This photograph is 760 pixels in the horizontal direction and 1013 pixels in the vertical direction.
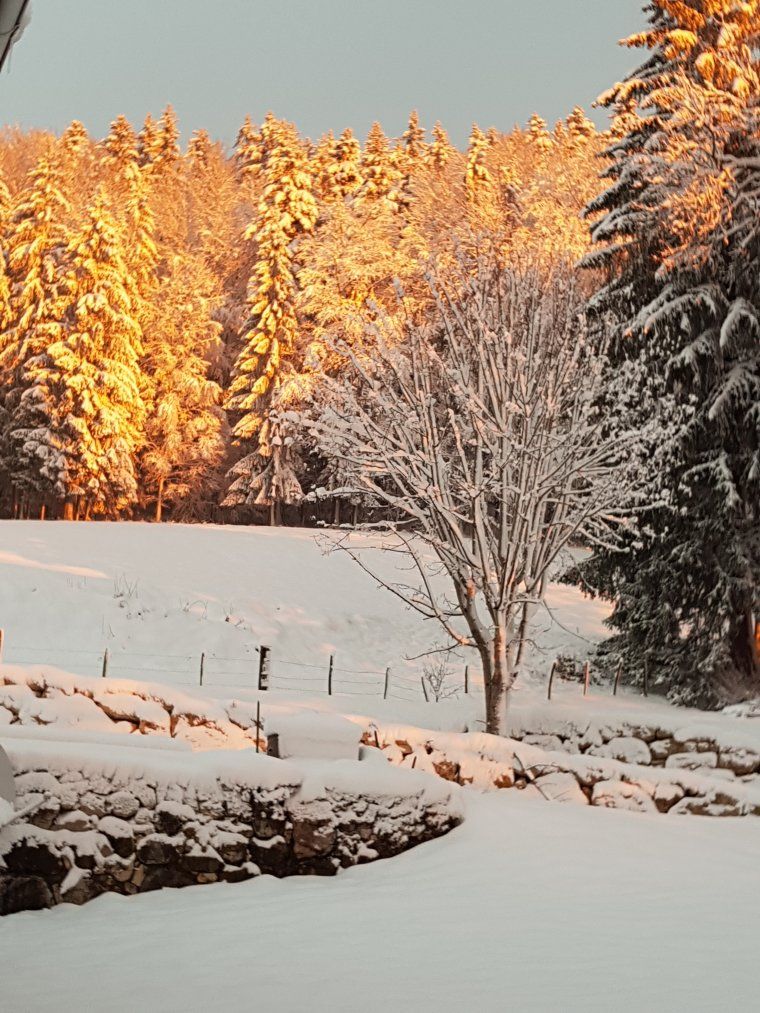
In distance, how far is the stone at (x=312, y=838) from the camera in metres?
6.46

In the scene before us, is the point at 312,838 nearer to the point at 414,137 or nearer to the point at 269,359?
the point at 269,359

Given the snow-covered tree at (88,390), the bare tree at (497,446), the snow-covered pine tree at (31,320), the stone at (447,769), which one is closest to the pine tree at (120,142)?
the snow-covered pine tree at (31,320)

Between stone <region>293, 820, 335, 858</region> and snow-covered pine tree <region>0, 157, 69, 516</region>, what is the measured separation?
27.7m

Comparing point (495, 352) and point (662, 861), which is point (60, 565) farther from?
point (662, 861)

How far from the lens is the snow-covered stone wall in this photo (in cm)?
573

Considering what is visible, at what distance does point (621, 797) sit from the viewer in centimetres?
896

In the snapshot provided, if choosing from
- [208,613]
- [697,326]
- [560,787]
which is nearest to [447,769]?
[560,787]

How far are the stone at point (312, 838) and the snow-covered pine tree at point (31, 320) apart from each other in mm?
27658

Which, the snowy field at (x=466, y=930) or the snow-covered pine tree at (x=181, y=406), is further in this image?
the snow-covered pine tree at (x=181, y=406)

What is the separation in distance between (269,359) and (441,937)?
31560 millimetres

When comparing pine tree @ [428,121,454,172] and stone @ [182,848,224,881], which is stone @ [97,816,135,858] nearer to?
stone @ [182,848,224,881]

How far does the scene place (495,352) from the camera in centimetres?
1236

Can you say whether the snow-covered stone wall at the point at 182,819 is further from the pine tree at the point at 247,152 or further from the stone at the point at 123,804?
the pine tree at the point at 247,152

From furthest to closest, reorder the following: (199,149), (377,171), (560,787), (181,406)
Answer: (199,149) < (377,171) < (181,406) < (560,787)
